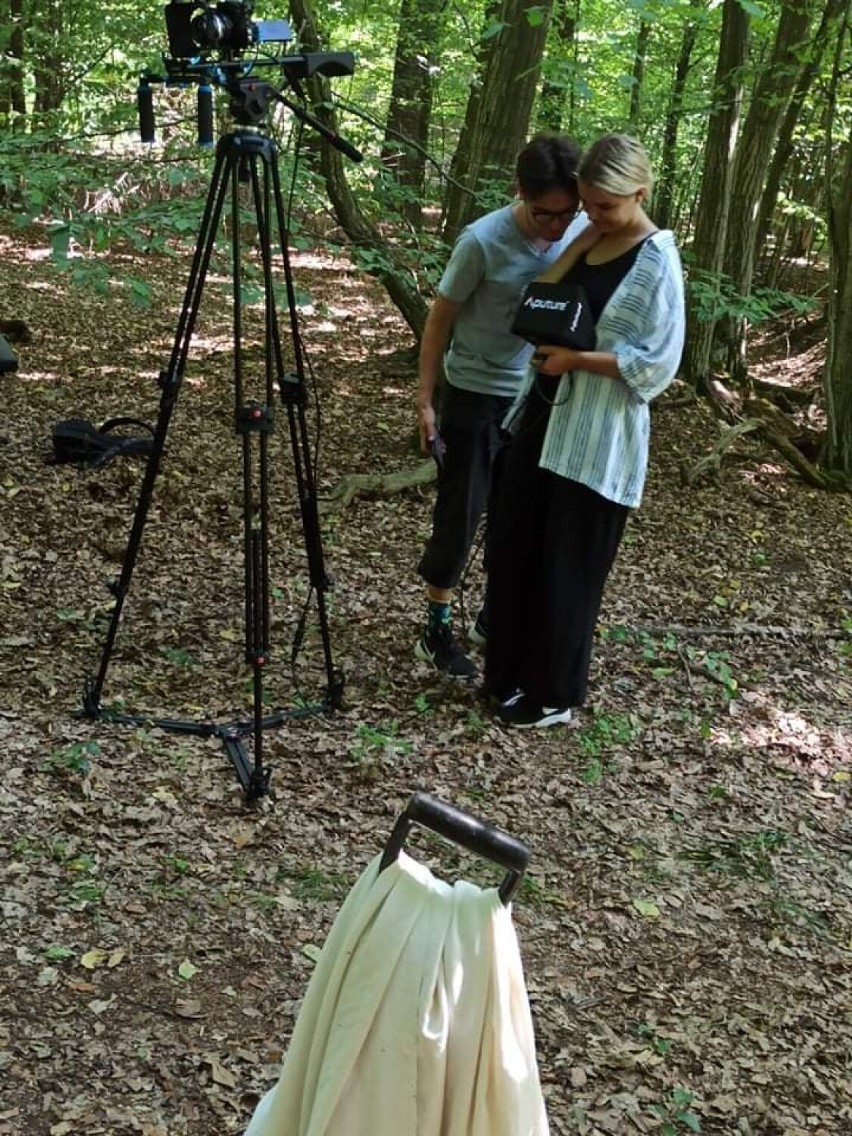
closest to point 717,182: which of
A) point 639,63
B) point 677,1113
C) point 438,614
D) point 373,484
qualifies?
point 639,63

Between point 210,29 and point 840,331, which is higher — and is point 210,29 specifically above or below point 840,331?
above

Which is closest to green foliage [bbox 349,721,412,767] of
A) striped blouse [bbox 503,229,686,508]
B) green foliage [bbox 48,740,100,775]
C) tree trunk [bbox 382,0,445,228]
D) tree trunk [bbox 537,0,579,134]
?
green foliage [bbox 48,740,100,775]

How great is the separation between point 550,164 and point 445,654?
1894mm

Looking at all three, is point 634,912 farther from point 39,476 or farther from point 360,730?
point 39,476

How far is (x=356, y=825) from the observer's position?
320 centimetres

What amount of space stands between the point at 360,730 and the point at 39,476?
2843 millimetres

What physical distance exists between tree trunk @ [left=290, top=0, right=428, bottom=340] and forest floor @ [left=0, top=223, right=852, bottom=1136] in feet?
4.49

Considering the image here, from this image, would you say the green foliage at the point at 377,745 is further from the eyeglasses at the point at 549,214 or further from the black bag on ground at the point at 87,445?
the black bag on ground at the point at 87,445

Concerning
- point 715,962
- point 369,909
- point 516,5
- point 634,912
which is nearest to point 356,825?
point 634,912

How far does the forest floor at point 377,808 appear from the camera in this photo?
7.80ft

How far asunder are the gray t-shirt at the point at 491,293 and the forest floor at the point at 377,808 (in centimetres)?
124

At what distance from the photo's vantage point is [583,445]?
3328 millimetres

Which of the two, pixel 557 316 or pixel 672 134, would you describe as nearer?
pixel 557 316

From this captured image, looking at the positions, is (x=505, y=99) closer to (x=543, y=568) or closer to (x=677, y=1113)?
(x=543, y=568)
